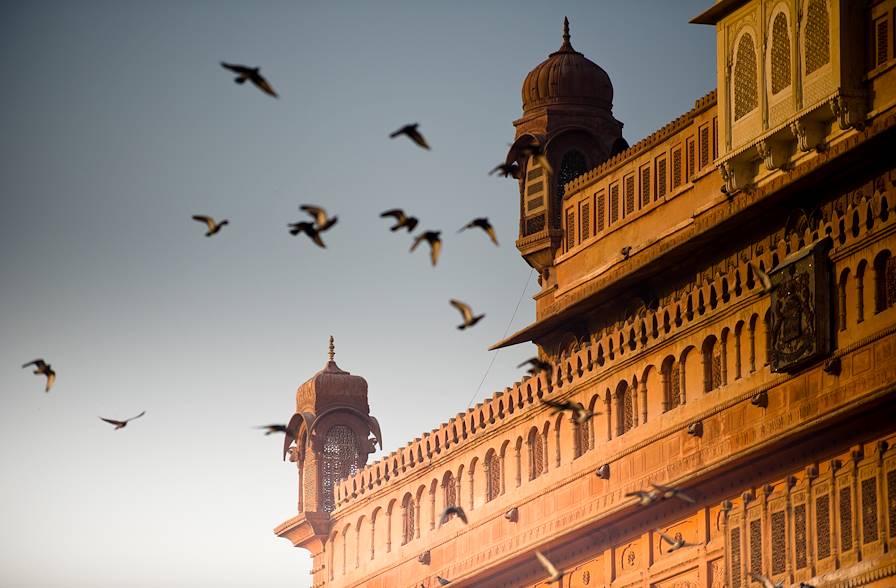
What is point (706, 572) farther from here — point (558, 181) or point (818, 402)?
point (558, 181)

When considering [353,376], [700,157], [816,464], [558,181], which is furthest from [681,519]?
[353,376]

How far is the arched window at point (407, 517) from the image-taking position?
3575 cm

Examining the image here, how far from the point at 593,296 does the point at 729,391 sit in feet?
17.1

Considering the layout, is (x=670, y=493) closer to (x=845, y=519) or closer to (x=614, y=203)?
(x=845, y=519)

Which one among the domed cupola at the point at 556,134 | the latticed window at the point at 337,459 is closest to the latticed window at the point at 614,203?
the domed cupola at the point at 556,134

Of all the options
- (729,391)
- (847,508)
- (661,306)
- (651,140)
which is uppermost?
(651,140)

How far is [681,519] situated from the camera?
28391mm

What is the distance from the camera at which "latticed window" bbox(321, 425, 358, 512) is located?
130ft

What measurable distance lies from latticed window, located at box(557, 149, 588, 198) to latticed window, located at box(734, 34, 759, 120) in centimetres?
610

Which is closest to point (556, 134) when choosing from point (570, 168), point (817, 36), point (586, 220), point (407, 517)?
point (570, 168)

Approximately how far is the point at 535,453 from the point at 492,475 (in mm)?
1389

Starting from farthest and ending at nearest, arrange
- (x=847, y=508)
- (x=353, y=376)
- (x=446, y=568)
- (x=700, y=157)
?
(x=353, y=376) → (x=446, y=568) → (x=700, y=157) → (x=847, y=508)

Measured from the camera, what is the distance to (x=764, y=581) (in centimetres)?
2570

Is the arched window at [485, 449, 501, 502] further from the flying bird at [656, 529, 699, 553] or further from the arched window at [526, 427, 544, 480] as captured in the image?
the flying bird at [656, 529, 699, 553]
